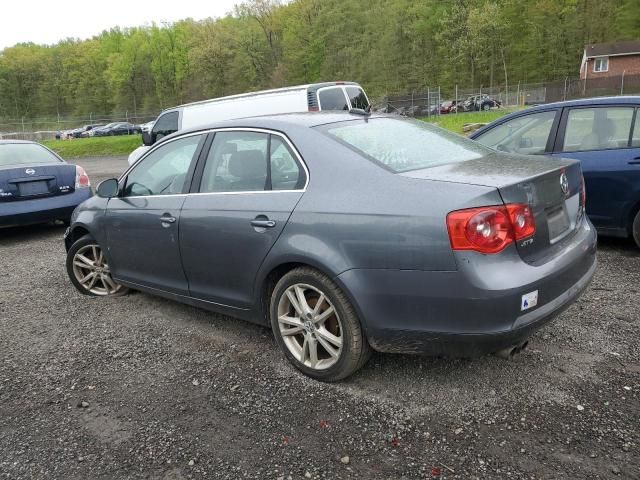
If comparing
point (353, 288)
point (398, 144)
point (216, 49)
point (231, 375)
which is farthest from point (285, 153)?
point (216, 49)

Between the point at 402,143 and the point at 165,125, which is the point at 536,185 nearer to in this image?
the point at 402,143

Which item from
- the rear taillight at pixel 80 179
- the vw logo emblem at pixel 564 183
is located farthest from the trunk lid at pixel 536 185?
the rear taillight at pixel 80 179

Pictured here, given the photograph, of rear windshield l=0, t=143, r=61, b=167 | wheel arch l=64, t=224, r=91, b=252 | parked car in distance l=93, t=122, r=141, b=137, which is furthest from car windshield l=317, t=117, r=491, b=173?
parked car in distance l=93, t=122, r=141, b=137

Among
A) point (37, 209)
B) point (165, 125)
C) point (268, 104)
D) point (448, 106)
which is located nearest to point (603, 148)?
point (37, 209)

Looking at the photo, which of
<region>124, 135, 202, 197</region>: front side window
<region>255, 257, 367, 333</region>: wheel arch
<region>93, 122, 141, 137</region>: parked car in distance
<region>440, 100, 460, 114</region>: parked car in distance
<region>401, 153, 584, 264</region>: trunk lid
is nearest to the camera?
<region>401, 153, 584, 264</region>: trunk lid

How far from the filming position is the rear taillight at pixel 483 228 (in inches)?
103

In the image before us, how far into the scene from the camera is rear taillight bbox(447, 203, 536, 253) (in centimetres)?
261

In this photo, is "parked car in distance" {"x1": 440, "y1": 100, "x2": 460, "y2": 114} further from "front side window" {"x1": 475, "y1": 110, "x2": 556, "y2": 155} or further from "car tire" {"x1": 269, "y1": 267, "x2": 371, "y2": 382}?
"car tire" {"x1": 269, "y1": 267, "x2": 371, "y2": 382}

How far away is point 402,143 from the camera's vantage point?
3490mm

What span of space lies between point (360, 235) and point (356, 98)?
981 cm

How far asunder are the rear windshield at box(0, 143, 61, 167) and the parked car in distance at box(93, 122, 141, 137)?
42.3m

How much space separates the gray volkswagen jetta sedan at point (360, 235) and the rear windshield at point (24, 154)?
4695mm

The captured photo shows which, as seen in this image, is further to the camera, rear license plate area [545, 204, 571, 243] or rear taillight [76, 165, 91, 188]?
rear taillight [76, 165, 91, 188]

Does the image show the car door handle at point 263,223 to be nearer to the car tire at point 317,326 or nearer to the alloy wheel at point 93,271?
the car tire at point 317,326
